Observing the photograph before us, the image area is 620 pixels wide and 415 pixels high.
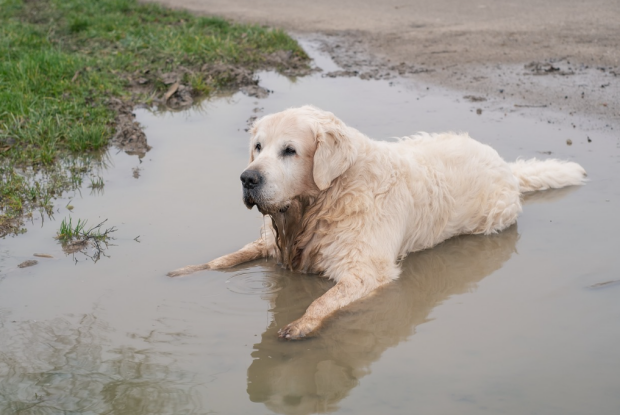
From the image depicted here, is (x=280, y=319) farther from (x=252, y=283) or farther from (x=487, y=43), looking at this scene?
(x=487, y=43)

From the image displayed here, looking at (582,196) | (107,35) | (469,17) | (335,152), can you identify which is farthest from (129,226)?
(469,17)

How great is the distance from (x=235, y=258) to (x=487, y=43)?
8.03 m

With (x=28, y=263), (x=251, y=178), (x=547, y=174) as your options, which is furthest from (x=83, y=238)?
(x=547, y=174)

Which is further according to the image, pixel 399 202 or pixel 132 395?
pixel 399 202

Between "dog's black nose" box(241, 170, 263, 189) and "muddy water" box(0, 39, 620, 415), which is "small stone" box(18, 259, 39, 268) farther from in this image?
"dog's black nose" box(241, 170, 263, 189)

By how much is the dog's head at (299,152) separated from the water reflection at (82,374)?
136 cm

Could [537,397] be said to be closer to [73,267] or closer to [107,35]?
[73,267]

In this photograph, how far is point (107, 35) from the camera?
1267 cm

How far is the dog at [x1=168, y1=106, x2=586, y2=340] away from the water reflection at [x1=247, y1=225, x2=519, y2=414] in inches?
4.5

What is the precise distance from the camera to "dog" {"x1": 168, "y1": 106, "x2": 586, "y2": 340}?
497 cm

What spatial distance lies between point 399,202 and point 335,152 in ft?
2.44

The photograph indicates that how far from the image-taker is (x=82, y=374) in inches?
158

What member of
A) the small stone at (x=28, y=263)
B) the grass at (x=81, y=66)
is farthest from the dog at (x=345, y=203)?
the grass at (x=81, y=66)

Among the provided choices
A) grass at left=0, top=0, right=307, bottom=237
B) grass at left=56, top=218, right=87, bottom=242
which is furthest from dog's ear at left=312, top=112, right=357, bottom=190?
grass at left=0, top=0, right=307, bottom=237
